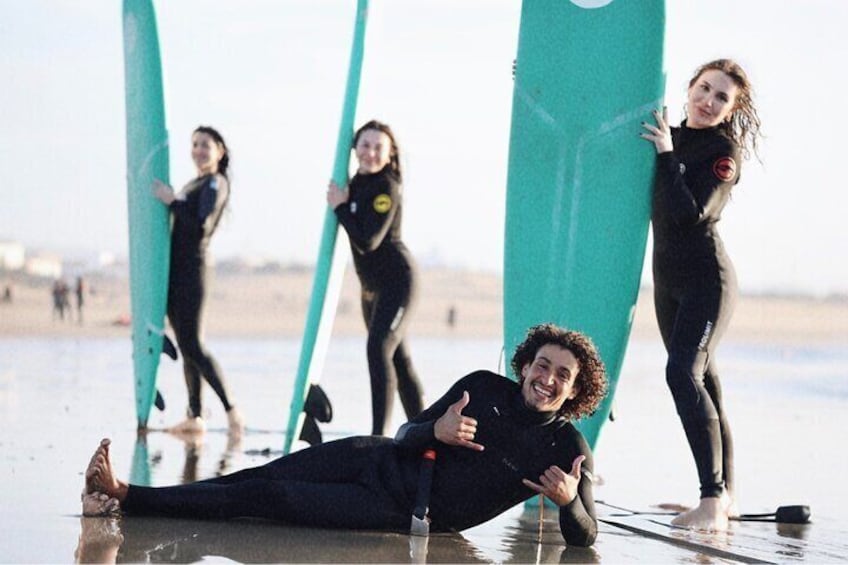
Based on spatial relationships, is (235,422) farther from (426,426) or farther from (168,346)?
(426,426)

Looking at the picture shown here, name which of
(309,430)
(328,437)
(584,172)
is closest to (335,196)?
(309,430)

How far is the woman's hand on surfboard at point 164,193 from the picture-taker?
8492mm

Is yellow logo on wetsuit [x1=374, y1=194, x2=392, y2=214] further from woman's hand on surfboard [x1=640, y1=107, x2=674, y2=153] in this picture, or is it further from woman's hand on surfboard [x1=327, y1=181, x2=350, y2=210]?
woman's hand on surfboard [x1=640, y1=107, x2=674, y2=153]

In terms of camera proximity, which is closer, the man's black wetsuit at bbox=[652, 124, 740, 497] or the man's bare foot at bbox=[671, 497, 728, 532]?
the man's bare foot at bbox=[671, 497, 728, 532]

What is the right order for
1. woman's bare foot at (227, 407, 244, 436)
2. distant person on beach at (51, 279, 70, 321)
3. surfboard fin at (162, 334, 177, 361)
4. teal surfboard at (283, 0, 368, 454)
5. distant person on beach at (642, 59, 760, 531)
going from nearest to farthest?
distant person on beach at (642, 59, 760, 531)
teal surfboard at (283, 0, 368, 454)
woman's bare foot at (227, 407, 244, 436)
surfboard fin at (162, 334, 177, 361)
distant person on beach at (51, 279, 70, 321)

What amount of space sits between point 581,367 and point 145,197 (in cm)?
410

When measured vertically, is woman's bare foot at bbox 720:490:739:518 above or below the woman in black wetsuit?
below

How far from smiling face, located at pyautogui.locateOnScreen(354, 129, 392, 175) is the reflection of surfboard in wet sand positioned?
161 centimetres

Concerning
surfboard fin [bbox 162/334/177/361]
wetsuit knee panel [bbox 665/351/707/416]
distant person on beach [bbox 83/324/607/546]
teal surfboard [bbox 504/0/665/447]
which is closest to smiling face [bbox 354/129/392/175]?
teal surfboard [bbox 504/0/665/447]

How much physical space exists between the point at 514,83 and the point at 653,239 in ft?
3.07

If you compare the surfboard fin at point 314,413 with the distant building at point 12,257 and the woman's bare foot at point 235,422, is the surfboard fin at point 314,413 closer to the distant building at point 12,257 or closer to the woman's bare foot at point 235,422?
the woman's bare foot at point 235,422

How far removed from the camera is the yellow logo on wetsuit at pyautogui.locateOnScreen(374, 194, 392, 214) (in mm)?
7228

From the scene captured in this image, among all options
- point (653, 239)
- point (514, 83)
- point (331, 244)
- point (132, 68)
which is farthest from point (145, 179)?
point (653, 239)

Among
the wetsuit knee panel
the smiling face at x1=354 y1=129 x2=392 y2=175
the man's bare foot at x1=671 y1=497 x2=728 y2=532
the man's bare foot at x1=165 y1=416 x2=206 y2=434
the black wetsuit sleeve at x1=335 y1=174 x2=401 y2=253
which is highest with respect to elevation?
the smiling face at x1=354 y1=129 x2=392 y2=175
